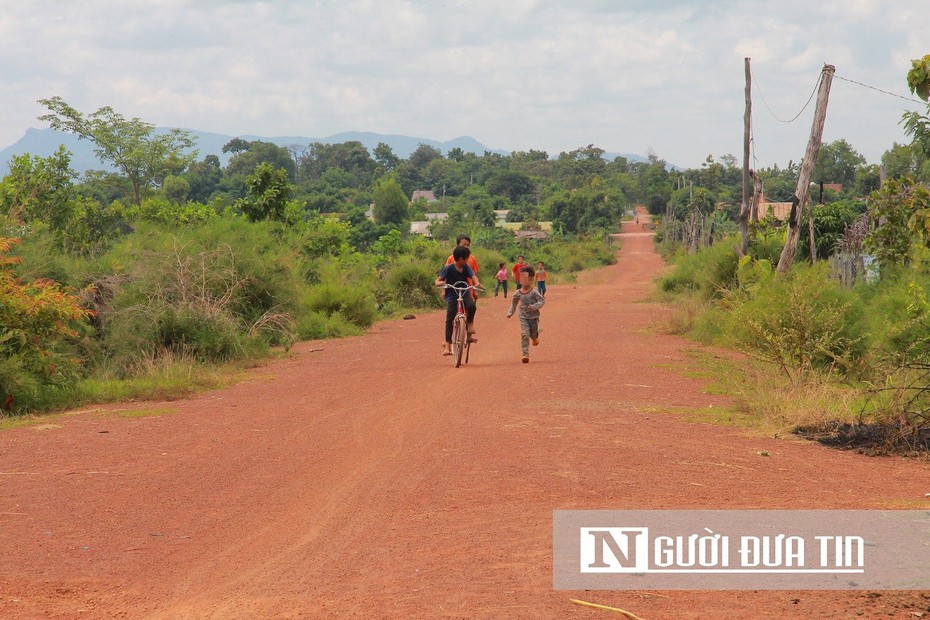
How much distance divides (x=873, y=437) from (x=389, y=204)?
7726cm

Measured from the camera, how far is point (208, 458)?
9.55 m

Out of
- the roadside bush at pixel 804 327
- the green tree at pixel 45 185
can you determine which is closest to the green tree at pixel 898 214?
the roadside bush at pixel 804 327

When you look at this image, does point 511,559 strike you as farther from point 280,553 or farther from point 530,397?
point 530,397

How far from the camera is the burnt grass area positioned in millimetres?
9562

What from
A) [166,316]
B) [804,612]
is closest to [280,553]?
[804,612]

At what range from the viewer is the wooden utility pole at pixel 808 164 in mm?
19797

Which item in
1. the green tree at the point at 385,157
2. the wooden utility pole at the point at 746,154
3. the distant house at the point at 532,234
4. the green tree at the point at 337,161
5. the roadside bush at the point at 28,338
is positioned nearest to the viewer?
the roadside bush at the point at 28,338

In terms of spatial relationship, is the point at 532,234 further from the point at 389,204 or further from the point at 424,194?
the point at 424,194

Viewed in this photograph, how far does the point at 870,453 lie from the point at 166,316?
11651mm

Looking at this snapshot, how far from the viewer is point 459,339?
15945mm

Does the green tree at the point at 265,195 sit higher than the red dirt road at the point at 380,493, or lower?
higher

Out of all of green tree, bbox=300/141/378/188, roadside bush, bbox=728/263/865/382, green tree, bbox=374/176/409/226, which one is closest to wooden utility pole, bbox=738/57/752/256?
roadside bush, bbox=728/263/865/382

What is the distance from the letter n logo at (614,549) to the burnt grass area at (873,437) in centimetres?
411

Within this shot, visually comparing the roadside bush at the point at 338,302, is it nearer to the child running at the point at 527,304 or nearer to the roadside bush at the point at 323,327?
the roadside bush at the point at 323,327
